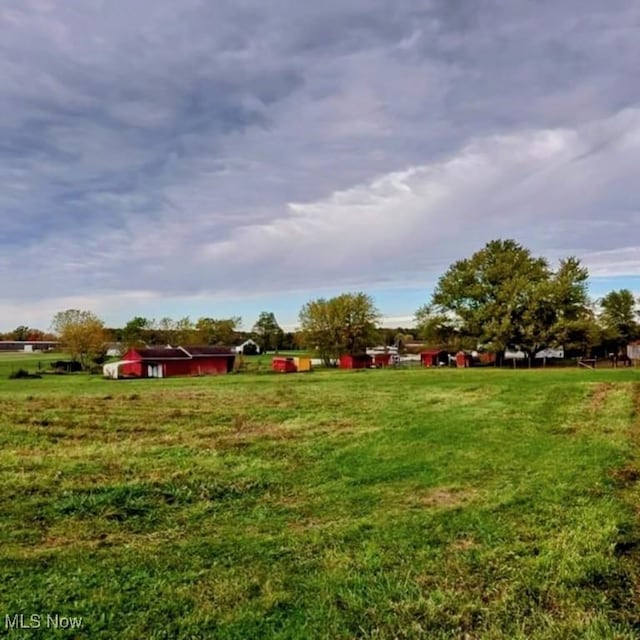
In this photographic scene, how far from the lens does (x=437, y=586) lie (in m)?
4.71

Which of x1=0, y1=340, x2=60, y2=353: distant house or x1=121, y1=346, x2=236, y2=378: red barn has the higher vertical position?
x1=0, y1=340, x2=60, y2=353: distant house

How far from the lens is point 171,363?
53875 mm

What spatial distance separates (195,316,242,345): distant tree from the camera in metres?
98.2

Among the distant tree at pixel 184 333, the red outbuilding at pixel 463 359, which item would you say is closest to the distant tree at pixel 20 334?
the distant tree at pixel 184 333

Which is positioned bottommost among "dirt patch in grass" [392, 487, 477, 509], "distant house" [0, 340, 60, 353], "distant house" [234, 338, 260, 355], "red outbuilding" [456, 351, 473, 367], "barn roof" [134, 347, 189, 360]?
"dirt patch in grass" [392, 487, 477, 509]

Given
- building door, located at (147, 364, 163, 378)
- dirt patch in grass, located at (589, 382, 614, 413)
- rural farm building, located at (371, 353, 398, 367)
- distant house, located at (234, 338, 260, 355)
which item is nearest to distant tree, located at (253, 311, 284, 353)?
distant house, located at (234, 338, 260, 355)

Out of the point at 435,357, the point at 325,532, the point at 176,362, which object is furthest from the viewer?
the point at 435,357

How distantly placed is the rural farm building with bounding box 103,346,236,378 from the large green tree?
74.1ft

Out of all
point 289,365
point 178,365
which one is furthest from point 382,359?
point 178,365

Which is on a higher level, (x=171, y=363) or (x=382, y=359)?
(x=171, y=363)

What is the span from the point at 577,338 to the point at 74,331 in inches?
2068

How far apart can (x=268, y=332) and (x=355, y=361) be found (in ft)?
182

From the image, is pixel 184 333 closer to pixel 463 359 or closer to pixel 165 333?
pixel 165 333

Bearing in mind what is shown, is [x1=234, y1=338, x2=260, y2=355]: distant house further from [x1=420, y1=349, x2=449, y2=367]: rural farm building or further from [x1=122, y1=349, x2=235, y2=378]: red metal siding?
[x1=122, y1=349, x2=235, y2=378]: red metal siding
